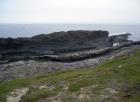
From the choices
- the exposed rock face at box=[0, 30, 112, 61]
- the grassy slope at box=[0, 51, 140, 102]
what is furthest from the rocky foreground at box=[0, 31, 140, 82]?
the grassy slope at box=[0, 51, 140, 102]

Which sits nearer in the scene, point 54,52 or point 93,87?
point 93,87

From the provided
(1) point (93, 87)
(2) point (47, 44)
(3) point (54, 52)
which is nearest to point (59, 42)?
(2) point (47, 44)

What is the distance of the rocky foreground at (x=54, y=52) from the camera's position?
41500 mm

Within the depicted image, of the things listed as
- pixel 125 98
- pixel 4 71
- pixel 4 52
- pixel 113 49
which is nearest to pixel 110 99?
pixel 125 98

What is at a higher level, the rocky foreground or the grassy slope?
the grassy slope

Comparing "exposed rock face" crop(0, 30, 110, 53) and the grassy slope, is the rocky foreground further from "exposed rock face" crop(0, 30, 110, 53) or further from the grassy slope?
the grassy slope

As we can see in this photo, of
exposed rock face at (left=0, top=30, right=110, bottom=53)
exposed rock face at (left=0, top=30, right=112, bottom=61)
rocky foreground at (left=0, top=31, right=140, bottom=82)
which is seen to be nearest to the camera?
rocky foreground at (left=0, top=31, right=140, bottom=82)

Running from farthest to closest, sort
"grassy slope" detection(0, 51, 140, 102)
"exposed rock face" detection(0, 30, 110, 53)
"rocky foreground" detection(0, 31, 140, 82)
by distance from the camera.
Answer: "exposed rock face" detection(0, 30, 110, 53), "rocky foreground" detection(0, 31, 140, 82), "grassy slope" detection(0, 51, 140, 102)

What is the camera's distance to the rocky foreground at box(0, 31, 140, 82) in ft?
136

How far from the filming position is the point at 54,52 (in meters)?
66.9

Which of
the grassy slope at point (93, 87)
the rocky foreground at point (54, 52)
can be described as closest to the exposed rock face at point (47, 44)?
the rocky foreground at point (54, 52)

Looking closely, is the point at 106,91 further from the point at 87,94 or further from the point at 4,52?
the point at 4,52

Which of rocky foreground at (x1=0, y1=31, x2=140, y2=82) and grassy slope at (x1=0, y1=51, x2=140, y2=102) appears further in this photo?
rocky foreground at (x1=0, y1=31, x2=140, y2=82)

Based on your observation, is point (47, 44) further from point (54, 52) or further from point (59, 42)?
point (54, 52)
